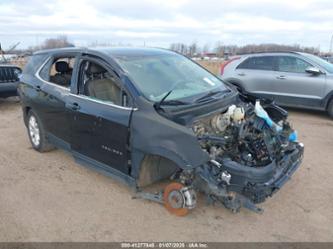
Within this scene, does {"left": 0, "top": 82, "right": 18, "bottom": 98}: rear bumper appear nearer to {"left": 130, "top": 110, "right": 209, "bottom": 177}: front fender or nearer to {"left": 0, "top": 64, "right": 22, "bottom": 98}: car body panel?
{"left": 0, "top": 64, "right": 22, "bottom": 98}: car body panel

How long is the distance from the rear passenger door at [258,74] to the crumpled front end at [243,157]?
4.72m

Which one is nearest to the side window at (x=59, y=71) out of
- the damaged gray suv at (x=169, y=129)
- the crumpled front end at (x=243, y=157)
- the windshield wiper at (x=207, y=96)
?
the damaged gray suv at (x=169, y=129)

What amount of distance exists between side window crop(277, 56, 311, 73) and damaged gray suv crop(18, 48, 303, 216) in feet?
13.9

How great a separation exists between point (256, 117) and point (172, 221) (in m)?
1.56

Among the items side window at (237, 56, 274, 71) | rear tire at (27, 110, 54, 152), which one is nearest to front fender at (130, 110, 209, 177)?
rear tire at (27, 110, 54, 152)

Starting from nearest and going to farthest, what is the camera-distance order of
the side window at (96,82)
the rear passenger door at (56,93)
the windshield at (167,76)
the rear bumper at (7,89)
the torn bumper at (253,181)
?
the torn bumper at (253,181) < the windshield at (167,76) < the side window at (96,82) < the rear passenger door at (56,93) < the rear bumper at (7,89)

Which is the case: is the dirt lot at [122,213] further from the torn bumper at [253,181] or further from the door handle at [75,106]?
the door handle at [75,106]

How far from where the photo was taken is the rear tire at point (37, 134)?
5094 mm

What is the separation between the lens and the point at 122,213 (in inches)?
139

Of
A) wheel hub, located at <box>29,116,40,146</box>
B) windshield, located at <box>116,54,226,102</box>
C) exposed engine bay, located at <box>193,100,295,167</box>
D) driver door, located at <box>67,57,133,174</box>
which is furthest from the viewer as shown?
wheel hub, located at <box>29,116,40,146</box>

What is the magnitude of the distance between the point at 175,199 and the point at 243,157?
859mm

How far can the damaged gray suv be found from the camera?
3.11m

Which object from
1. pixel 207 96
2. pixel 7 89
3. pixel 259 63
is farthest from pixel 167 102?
pixel 7 89

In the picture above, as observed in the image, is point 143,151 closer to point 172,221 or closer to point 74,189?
point 172,221
